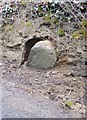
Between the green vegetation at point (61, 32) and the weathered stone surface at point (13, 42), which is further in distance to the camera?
the weathered stone surface at point (13, 42)

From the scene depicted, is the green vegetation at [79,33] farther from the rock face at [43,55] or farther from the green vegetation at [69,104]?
the green vegetation at [69,104]

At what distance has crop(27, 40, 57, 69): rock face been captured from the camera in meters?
4.32

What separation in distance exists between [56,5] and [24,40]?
868 mm

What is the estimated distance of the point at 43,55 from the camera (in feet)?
14.2

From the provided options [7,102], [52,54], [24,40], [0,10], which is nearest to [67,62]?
[52,54]

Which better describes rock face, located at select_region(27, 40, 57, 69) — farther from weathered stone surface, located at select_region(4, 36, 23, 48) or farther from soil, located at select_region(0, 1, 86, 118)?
weathered stone surface, located at select_region(4, 36, 23, 48)

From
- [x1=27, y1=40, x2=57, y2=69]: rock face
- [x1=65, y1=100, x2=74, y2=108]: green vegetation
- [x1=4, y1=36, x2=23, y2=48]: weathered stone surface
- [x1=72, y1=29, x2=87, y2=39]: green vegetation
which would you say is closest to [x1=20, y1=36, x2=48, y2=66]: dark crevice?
[x1=4, y1=36, x2=23, y2=48]: weathered stone surface

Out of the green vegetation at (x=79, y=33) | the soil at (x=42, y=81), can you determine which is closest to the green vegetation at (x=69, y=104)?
the soil at (x=42, y=81)

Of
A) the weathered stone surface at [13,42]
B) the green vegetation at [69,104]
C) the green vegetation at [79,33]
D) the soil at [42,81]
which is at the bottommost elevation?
the green vegetation at [69,104]

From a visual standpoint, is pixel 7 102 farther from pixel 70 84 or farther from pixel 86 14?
pixel 86 14

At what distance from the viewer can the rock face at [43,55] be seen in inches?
170

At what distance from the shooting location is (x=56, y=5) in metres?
4.71

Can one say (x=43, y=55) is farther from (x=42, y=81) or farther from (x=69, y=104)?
(x=69, y=104)

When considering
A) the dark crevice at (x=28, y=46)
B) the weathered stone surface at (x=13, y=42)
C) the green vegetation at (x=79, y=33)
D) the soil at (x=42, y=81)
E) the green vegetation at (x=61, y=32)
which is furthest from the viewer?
the weathered stone surface at (x=13, y=42)
